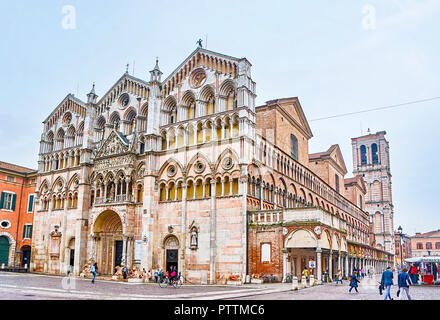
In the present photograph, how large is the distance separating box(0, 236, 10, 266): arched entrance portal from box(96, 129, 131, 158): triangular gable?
1880 centimetres

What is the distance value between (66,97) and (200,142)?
23.0 m

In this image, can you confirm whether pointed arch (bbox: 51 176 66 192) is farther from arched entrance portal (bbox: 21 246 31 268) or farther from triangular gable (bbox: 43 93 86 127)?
arched entrance portal (bbox: 21 246 31 268)

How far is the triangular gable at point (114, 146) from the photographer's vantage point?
136 feet

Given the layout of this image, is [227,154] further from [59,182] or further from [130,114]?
[59,182]

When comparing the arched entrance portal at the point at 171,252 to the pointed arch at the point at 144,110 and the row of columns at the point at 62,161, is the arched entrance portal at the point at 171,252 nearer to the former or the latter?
the pointed arch at the point at 144,110

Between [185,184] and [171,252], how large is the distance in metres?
6.14

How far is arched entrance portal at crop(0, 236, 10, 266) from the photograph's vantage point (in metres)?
50.7

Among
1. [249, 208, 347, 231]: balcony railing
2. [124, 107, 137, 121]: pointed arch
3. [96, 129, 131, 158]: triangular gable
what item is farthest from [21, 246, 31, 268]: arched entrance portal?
[249, 208, 347, 231]: balcony railing

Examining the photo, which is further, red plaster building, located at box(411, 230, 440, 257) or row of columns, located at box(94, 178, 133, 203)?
red plaster building, located at box(411, 230, 440, 257)

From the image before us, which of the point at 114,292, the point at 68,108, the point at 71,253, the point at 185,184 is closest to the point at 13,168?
the point at 68,108

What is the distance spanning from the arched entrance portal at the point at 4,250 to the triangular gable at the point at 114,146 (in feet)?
61.7

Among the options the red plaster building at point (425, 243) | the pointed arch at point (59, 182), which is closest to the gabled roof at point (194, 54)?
the pointed arch at point (59, 182)
